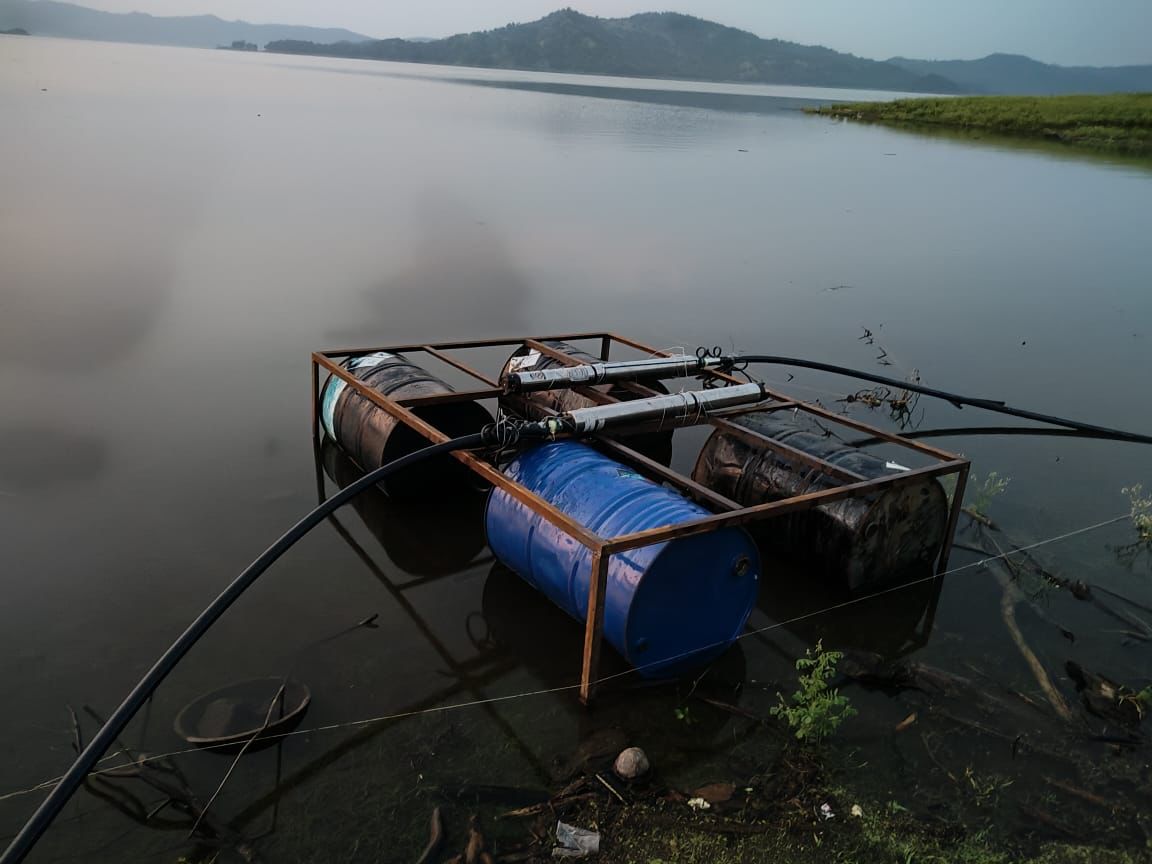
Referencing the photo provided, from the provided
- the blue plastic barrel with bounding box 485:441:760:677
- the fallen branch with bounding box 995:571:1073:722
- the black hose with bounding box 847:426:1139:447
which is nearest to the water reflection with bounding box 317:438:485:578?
the blue plastic barrel with bounding box 485:441:760:677

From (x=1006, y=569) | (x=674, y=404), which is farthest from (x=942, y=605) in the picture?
(x=674, y=404)

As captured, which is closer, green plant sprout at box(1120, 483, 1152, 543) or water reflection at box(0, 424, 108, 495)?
water reflection at box(0, 424, 108, 495)

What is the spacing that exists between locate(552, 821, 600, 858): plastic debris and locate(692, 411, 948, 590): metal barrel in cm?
341

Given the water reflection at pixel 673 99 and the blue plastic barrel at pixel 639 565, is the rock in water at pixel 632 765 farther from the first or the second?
the water reflection at pixel 673 99

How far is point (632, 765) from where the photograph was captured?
479cm

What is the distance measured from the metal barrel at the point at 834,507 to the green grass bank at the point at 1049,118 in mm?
49866

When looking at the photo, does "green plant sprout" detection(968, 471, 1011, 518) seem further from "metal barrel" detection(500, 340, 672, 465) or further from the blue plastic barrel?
the blue plastic barrel

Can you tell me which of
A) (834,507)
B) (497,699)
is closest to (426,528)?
(497,699)

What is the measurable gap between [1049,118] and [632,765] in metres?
67.7

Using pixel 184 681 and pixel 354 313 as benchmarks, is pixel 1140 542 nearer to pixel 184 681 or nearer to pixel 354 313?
pixel 184 681

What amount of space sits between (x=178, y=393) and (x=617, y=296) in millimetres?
8282

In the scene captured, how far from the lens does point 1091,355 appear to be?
594 inches

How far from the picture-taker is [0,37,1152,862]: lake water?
5207mm

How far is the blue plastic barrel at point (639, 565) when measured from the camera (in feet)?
17.5
